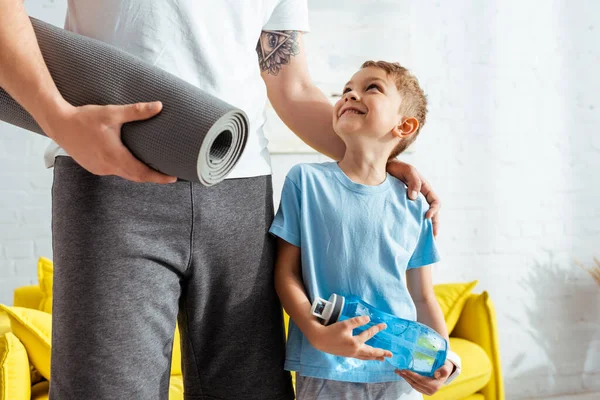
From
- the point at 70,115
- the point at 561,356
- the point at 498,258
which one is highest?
the point at 70,115

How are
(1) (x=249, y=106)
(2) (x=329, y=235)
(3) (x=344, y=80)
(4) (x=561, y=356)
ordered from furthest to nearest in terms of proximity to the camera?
(4) (x=561, y=356), (3) (x=344, y=80), (2) (x=329, y=235), (1) (x=249, y=106)

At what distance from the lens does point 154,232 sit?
2.87 feet

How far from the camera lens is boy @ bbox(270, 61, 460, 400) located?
1.08 metres

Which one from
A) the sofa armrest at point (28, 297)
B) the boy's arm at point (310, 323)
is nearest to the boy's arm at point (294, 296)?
the boy's arm at point (310, 323)

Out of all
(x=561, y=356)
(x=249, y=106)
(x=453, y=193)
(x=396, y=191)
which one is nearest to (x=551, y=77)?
(x=453, y=193)

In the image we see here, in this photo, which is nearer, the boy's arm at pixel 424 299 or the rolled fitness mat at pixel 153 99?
the rolled fitness mat at pixel 153 99

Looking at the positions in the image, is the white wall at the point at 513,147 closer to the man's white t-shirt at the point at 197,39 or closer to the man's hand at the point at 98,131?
the man's white t-shirt at the point at 197,39

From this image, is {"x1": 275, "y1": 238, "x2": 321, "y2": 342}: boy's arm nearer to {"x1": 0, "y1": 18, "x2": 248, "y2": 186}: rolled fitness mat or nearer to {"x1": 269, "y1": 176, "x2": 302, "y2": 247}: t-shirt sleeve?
{"x1": 269, "y1": 176, "x2": 302, "y2": 247}: t-shirt sleeve

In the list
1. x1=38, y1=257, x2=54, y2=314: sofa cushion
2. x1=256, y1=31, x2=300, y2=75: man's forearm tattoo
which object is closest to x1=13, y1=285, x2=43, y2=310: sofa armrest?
x1=38, y1=257, x2=54, y2=314: sofa cushion

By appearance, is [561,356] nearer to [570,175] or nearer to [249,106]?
[570,175]

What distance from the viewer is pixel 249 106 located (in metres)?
0.99

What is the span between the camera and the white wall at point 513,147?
3.14 meters

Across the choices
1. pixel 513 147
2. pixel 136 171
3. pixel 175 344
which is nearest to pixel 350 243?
pixel 136 171

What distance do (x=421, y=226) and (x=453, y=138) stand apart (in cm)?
214
